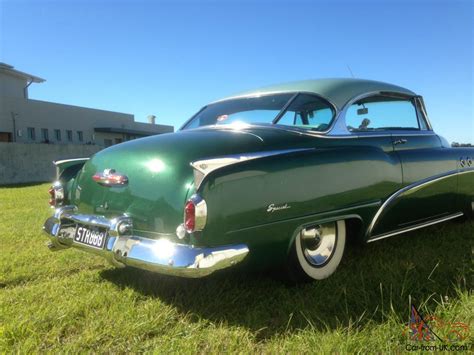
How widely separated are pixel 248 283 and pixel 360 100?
1.74m

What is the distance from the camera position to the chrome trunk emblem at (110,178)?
263 cm

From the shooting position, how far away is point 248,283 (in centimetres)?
285

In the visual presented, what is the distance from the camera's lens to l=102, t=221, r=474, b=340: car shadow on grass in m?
2.28

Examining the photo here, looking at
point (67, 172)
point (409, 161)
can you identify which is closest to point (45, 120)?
point (67, 172)

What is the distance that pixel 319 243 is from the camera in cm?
287

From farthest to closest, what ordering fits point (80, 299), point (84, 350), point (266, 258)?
point (80, 299) → point (266, 258) → point (84, 350)

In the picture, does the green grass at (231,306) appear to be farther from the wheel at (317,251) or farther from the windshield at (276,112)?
the windshield at (276,112)

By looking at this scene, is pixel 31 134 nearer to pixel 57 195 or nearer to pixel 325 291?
pixel 57 195

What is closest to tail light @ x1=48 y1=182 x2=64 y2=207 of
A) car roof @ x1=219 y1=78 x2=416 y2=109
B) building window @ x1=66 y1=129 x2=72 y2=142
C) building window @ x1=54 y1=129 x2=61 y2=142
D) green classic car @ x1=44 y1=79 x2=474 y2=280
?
green classic car @ x1=44 y1=79 x2=474 y2=280

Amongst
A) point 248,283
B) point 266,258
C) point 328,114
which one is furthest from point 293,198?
point 328,114

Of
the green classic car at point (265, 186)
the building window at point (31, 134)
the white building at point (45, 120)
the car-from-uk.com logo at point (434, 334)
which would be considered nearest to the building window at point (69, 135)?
the white building at point (45, 120)

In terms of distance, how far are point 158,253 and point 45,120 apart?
2788 centimetres

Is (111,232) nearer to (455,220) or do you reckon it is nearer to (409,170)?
(409,170)

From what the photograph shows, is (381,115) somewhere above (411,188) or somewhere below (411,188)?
above
